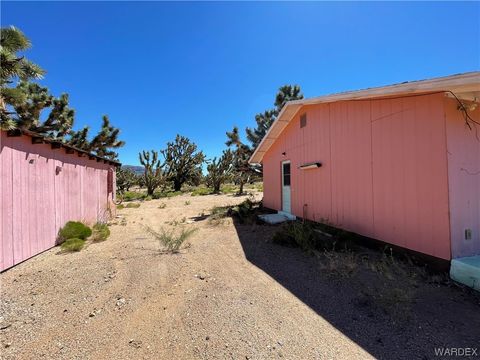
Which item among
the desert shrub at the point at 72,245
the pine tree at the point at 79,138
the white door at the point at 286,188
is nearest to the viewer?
the desert shrub at the point at 72,245

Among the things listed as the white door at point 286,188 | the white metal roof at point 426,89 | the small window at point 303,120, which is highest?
the small window at point 303,120

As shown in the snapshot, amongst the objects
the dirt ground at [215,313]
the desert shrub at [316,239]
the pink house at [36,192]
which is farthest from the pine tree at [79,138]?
the desert shrub at [316,239]

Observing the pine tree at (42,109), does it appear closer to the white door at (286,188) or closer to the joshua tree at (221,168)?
the white door at (286,188)

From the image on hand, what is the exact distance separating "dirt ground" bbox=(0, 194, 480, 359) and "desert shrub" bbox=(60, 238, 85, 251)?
71cm

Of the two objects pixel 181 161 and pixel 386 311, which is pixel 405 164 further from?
pixel 181 161

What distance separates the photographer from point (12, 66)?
4.56 metres

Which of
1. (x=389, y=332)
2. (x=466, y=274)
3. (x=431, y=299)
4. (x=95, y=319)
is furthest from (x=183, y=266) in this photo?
(x=466, y=274)

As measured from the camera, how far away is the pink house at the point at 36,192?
454 cm

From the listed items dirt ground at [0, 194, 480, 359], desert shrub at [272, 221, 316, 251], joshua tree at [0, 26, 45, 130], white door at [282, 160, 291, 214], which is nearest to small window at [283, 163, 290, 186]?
white door at [282, 160, 291, 214]

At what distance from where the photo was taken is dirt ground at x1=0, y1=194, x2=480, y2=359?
8.16 feet

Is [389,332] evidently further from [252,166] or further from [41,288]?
[252,166]

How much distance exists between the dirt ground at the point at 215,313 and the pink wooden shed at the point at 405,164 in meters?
1.20

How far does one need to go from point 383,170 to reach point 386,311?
10.2 feet

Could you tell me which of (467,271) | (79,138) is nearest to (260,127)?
(79,138)
